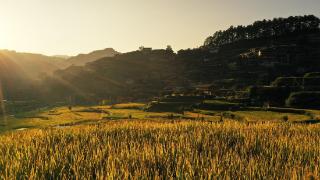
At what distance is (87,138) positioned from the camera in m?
13.6

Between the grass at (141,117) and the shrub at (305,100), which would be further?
the shrub at (305,100)

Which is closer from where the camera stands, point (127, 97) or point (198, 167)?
point (198, 167)

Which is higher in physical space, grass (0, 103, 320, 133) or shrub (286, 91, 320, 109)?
shrub (286, 91, 320, 109)

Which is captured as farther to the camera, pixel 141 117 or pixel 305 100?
pixel 305 100

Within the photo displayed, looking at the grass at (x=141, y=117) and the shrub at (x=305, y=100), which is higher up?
the shrub at (x=305, y=100)

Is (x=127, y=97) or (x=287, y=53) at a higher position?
(x=287, y=53)

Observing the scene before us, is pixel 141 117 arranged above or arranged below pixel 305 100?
below

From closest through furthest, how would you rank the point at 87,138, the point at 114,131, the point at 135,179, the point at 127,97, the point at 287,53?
the point at 135,179 → the point at 87,138 → the point at 114,131 → the point at 127,97 → the point at 287,53

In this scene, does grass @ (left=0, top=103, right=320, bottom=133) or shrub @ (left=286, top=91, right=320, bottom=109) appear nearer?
grass @ (left=0, top=103, right=320, bottom=133)

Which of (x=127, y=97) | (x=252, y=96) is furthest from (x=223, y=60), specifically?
(x=252, y=96)

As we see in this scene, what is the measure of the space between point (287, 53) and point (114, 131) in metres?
172

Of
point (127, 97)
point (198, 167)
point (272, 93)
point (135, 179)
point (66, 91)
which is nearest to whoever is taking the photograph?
point (135, 179)

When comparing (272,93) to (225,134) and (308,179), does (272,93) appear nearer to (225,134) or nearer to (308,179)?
(225,134)

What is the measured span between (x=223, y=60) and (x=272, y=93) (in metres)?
95.5
